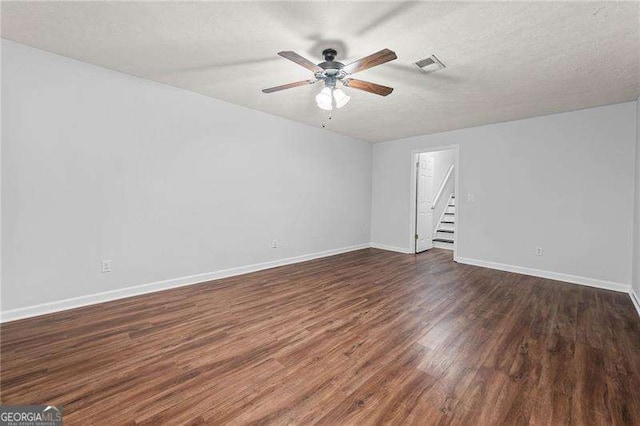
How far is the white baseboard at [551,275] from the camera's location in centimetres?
354

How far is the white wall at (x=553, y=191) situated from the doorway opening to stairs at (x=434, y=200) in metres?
0.36

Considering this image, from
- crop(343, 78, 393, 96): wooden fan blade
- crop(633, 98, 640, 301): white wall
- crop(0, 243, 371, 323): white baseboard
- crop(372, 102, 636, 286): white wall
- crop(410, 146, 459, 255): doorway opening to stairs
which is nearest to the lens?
crop(343, 78, 393, 96): wooden fan blade

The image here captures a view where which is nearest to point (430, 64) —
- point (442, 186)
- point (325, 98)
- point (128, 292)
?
point (325, 98)

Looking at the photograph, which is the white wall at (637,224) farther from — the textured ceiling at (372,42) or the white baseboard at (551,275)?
the textured ceiling at (372,42)

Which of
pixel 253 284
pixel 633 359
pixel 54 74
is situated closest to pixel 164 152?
pixel 54 74

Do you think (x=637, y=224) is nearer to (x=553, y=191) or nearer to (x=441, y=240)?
(x=553, y=191)

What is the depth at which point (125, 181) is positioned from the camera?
2.96 meters

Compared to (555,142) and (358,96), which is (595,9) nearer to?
(358,96)

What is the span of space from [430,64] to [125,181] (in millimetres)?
3455

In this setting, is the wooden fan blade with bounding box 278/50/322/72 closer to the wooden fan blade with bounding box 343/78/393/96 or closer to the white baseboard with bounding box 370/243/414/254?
the wooden fan blade with bounding box 343/78/393/96

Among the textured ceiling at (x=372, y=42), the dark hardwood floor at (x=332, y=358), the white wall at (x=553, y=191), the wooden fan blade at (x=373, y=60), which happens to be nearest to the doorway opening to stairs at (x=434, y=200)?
the white wall at (x=553, y=191)

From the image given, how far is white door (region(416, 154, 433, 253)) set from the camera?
5.76m

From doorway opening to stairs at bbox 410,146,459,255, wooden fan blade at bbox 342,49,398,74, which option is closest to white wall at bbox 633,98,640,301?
doorway opening to stairs at bbox 410,146,459,255

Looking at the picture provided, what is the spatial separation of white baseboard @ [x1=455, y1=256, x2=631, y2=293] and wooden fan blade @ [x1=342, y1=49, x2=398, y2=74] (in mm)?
4143
